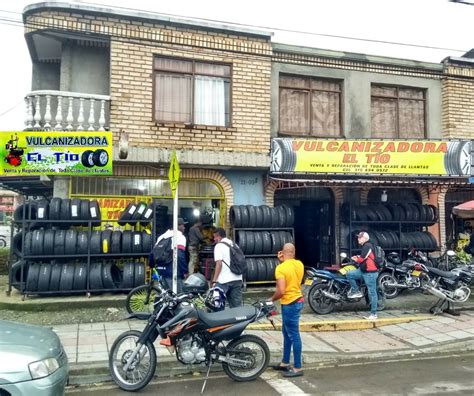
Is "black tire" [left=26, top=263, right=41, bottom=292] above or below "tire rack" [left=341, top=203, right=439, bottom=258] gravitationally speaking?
below

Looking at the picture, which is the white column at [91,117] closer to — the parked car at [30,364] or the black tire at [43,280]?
the black tire at [43,280]

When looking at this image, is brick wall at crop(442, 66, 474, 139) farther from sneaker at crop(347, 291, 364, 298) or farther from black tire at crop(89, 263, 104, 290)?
black tire at crop(89, 263, 104, 290)

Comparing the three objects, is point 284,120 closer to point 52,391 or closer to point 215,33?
point 215,33

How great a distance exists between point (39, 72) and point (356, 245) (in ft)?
32.3

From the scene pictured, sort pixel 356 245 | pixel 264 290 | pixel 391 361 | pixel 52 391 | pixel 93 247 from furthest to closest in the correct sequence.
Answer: pixel 356 245
pixel 264 290
pixel 93 247
pixel 391 361
pixel 52 391

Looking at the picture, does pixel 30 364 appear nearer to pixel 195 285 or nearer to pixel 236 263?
pixel 195 285

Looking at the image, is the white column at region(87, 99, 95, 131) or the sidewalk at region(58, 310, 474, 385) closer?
the sidewalk at region(58, 310, 474, 385)

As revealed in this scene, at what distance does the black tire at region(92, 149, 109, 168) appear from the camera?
9328 mm

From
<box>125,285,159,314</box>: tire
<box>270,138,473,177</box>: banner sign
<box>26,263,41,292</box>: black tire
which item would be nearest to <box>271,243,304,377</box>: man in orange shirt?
<box>125,285,159,314</box>: tire

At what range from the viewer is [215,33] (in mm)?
10625

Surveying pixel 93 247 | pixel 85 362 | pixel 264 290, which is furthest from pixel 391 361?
pixel 93 247

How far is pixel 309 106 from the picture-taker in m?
11.9

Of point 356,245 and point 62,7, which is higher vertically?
point 62,7

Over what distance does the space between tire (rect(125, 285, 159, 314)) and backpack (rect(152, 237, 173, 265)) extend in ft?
2.07
